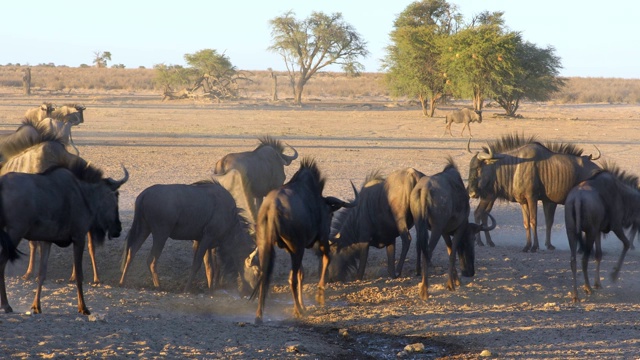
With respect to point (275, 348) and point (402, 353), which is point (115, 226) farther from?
point (402, 353)

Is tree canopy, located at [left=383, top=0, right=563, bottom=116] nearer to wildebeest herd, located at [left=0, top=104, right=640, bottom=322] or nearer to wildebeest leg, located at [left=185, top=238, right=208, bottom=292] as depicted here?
wildebeest herd, located at [left=0, top=104, right=640, bottom=322]

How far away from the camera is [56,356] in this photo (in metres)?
5.23

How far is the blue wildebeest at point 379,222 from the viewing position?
9117 mm

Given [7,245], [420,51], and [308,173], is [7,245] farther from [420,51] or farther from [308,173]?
[420,51]

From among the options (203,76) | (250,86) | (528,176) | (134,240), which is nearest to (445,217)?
(528,176)

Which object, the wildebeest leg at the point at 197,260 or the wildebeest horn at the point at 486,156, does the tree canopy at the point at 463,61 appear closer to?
the wildebeest horn at the point at 486,156

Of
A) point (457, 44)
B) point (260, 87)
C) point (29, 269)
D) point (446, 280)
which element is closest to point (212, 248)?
point (29, 269)

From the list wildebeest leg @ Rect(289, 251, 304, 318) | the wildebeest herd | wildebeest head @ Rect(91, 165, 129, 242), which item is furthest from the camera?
wildebeest leg @ Rect(289, 251, 304, 318)

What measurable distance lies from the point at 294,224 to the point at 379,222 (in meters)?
2.11

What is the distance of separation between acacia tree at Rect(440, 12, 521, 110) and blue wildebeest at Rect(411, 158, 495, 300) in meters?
26.6

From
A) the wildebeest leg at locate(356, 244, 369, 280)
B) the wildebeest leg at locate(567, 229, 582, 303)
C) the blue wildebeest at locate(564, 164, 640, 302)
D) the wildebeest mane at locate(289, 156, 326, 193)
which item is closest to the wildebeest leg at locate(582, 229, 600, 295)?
the blue wildebeest at locate(564, 164, 640, 302)

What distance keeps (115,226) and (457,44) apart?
30.6 metres

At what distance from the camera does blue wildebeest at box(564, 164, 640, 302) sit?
8398mm

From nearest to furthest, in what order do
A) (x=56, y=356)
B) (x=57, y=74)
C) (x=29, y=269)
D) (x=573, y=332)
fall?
(x=56, y=356)
(x=573, y=332)
(x=29, y=269)
(x=57, y=74)
